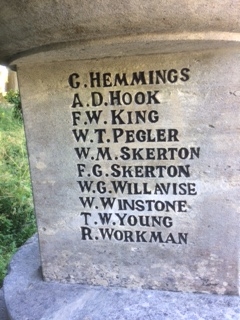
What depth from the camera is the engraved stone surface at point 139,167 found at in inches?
47.0

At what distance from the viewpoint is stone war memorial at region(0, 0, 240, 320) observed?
1188 mm

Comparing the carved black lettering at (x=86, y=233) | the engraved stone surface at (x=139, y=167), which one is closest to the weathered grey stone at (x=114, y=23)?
the engraved stone surface at (x=139, y=167)

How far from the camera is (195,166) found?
124 cm

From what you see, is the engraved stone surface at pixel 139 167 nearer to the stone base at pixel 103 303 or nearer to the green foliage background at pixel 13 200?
the stone base at pixel 103 303

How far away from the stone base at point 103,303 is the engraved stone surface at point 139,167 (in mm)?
44

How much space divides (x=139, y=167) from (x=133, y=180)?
5 cm

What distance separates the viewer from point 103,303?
1.30m

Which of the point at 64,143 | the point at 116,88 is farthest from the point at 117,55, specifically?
the point at 64,143

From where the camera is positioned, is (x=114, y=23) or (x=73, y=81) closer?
(x=114, y=23)

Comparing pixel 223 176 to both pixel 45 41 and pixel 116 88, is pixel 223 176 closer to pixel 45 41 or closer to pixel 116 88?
pixel 116 88

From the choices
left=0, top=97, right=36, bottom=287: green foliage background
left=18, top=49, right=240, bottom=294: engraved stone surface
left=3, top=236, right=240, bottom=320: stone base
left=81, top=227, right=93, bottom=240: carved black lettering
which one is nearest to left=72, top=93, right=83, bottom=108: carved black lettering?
left=18, top=49, right=240, bottom=294: engraved stone surface

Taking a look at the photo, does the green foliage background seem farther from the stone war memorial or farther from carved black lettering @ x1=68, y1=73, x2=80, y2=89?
carved black lettering @ x1=68, y1=73, x2=80, y2=89

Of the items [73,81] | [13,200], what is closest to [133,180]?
[73,81]

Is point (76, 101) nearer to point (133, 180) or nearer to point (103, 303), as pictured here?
point (133, 180)
